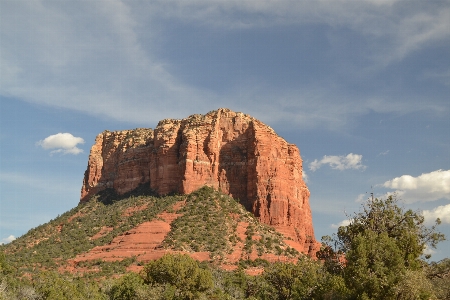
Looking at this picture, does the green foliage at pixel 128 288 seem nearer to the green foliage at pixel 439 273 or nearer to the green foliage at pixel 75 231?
the green foliage at pixel 439 273

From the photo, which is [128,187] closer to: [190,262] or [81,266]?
[81,266]

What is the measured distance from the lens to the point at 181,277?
52.6 m

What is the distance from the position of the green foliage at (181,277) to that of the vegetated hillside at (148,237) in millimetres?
20043

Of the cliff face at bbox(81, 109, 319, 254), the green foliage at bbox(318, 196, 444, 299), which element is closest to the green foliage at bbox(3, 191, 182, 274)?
the cliff face at bbox(81, 109, 319, 254)

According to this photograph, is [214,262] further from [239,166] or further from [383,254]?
[383,254]

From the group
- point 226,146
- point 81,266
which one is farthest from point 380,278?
point 226,146

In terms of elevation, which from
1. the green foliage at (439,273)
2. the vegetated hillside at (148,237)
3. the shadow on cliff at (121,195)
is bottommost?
the green foliage at (439,273)

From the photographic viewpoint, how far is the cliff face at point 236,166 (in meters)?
97.1

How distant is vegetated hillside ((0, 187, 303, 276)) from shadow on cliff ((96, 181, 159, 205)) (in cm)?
215

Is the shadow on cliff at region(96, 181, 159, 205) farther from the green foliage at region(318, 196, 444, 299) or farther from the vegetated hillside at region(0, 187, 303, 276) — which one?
the green foliage at region(318, 196, 444, 299)

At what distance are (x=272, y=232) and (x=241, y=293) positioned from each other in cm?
3243

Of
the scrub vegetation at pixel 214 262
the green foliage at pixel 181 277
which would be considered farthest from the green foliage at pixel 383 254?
the green foliage at pixel 181 277

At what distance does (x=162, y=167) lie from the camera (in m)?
102

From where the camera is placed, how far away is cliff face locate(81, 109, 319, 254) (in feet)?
319
